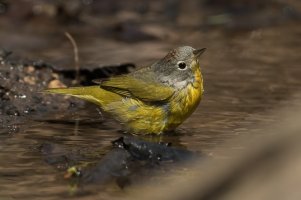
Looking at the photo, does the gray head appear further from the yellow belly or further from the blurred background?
the blurred background

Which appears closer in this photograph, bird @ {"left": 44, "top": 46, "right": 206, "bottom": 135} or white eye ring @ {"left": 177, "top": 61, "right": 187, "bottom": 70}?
bird @ {"left": 44, "top": 46, "right": 206, "bottom": 135}

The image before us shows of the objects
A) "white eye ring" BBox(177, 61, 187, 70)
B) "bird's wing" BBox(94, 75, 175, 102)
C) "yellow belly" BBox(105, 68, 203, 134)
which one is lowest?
"yellow belly" BBox(105, 68, 203, 134)

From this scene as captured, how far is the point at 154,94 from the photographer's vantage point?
6.64 meters

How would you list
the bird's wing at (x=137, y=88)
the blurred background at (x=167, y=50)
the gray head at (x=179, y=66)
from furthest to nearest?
the gray head at (x=179, y=66) → the bird's wing at (x=137, y=88) → the blurred background at (x=167, y=50)

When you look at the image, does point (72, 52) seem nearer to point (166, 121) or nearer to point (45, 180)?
point (166, 121)

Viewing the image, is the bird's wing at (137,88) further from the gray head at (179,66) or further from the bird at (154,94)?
the gray head at (179,66)

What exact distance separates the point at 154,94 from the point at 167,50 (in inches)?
137

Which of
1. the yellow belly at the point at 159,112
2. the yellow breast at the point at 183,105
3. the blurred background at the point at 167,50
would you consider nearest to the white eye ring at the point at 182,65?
the yellow belly at the point at 159,112

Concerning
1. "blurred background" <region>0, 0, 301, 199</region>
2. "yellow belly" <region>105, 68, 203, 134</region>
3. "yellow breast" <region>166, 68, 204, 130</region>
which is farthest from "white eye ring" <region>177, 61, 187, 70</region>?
"blurred background" <region>0, 0, 301, 199</region>

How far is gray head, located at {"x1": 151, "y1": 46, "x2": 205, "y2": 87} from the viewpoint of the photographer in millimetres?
6779

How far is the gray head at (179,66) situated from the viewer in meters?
6.78

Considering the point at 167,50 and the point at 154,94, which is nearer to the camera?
the point at 154,94

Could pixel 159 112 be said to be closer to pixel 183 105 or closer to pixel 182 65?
pixel 183 105

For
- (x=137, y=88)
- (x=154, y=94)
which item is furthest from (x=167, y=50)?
(x=154, y=94)
